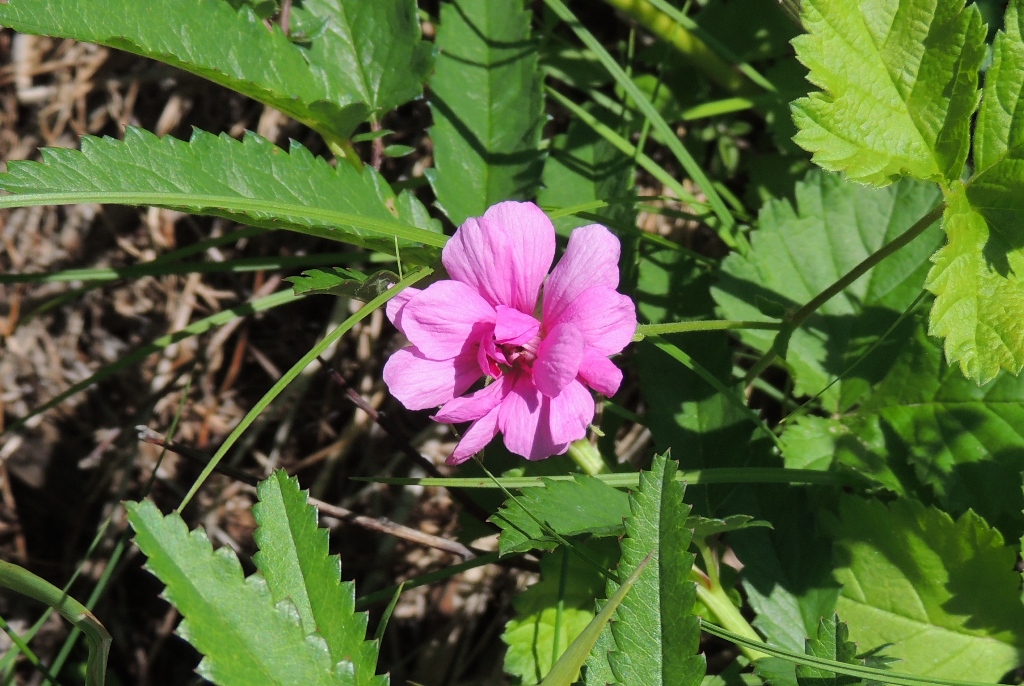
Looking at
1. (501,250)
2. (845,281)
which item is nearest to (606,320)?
(501,250)

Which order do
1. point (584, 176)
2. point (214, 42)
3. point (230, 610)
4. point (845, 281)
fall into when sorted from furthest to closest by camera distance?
point (584, 176) → point (214, 42) → point (845, 281) → point (230, 610)

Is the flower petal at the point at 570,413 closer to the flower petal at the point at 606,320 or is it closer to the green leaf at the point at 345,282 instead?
the flower petal at the point at 606,320

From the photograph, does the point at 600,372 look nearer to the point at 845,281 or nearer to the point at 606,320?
the point at 606,320

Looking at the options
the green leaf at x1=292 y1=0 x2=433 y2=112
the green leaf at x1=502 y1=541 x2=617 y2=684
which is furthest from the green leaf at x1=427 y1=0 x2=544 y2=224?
the green leaf at x1=502 y1=541 x2=617 y2=684

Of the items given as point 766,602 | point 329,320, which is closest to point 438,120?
point 329,320

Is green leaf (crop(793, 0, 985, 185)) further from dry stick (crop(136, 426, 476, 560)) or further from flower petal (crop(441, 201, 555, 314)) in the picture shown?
dry stick (crop(136, 426, 476, 560))

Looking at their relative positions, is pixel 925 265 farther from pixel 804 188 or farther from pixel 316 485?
pixel 316 485

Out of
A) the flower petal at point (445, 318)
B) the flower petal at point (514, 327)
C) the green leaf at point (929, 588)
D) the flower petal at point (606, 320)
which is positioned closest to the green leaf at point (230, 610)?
the flower petal at point (445, 318)
